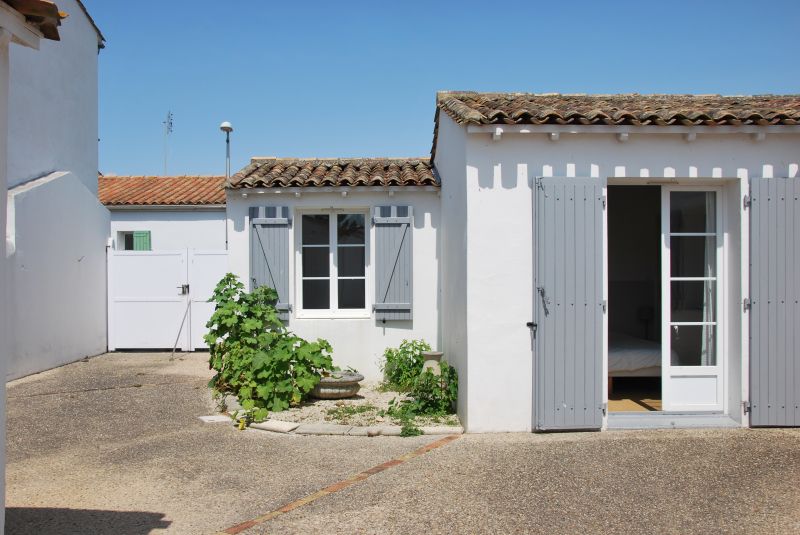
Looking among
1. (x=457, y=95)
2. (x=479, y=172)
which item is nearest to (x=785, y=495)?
(x=479, y=172)

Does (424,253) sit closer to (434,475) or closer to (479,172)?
(479,172)

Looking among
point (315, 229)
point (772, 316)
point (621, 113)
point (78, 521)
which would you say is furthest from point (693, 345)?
point (78, 521)

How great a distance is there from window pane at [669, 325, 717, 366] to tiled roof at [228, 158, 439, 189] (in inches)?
157

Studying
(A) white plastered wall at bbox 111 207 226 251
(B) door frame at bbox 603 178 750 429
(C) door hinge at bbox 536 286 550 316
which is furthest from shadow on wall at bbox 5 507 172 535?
(A) white plastered wall at bbox 111 207 226 251

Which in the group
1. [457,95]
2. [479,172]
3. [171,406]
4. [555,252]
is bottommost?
[171,406]

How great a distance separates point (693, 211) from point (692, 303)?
1.00 m

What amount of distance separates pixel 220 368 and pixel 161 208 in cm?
905

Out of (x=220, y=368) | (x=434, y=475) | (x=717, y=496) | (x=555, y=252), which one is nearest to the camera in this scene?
(x=717, y=496)

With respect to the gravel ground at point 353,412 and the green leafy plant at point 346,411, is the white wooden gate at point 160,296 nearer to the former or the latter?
the gravel ground at point 353,412

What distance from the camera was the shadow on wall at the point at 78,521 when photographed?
3.84 metres

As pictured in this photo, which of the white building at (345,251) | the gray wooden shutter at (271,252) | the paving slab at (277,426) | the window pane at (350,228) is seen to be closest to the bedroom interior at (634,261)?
the white building at (345,251)

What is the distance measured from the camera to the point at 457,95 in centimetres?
734

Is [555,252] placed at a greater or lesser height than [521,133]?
lesser

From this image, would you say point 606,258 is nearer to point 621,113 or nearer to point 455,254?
point 621,113
